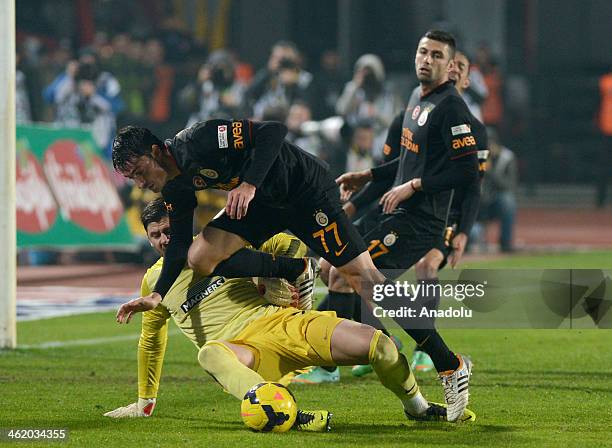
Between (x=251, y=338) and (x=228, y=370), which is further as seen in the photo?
(x=251, y=338)

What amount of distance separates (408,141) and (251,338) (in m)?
2.16

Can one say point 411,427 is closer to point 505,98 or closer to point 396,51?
point 505,98

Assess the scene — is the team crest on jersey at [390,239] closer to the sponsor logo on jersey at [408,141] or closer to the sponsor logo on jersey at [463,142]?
the sponsor logo on jersey at [408,141]

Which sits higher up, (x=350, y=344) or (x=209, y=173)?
(x=209, y=173)

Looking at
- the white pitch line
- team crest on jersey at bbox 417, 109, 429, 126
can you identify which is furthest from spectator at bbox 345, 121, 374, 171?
team crest on jersey at bbox 417, 109, 429, 126

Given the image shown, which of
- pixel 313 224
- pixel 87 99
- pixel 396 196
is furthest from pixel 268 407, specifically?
pixel 87 99

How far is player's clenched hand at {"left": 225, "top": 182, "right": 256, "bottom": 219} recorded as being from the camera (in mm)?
7074

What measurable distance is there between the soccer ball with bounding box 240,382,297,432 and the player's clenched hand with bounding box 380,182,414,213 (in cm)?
195

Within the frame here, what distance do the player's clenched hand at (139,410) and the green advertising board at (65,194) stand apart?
30.6 feet

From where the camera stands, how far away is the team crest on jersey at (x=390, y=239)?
29.1 feet

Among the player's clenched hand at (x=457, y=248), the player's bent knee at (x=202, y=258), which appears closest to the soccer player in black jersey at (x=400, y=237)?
the player's clenched hand at (x=457, y=248)

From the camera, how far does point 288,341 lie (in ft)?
23.9

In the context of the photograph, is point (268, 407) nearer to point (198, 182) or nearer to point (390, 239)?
point (198, 182)

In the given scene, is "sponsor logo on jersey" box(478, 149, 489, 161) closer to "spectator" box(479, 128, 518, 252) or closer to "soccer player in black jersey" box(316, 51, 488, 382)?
"soccer player in black jersey" box(316, 51, 488, 382)
